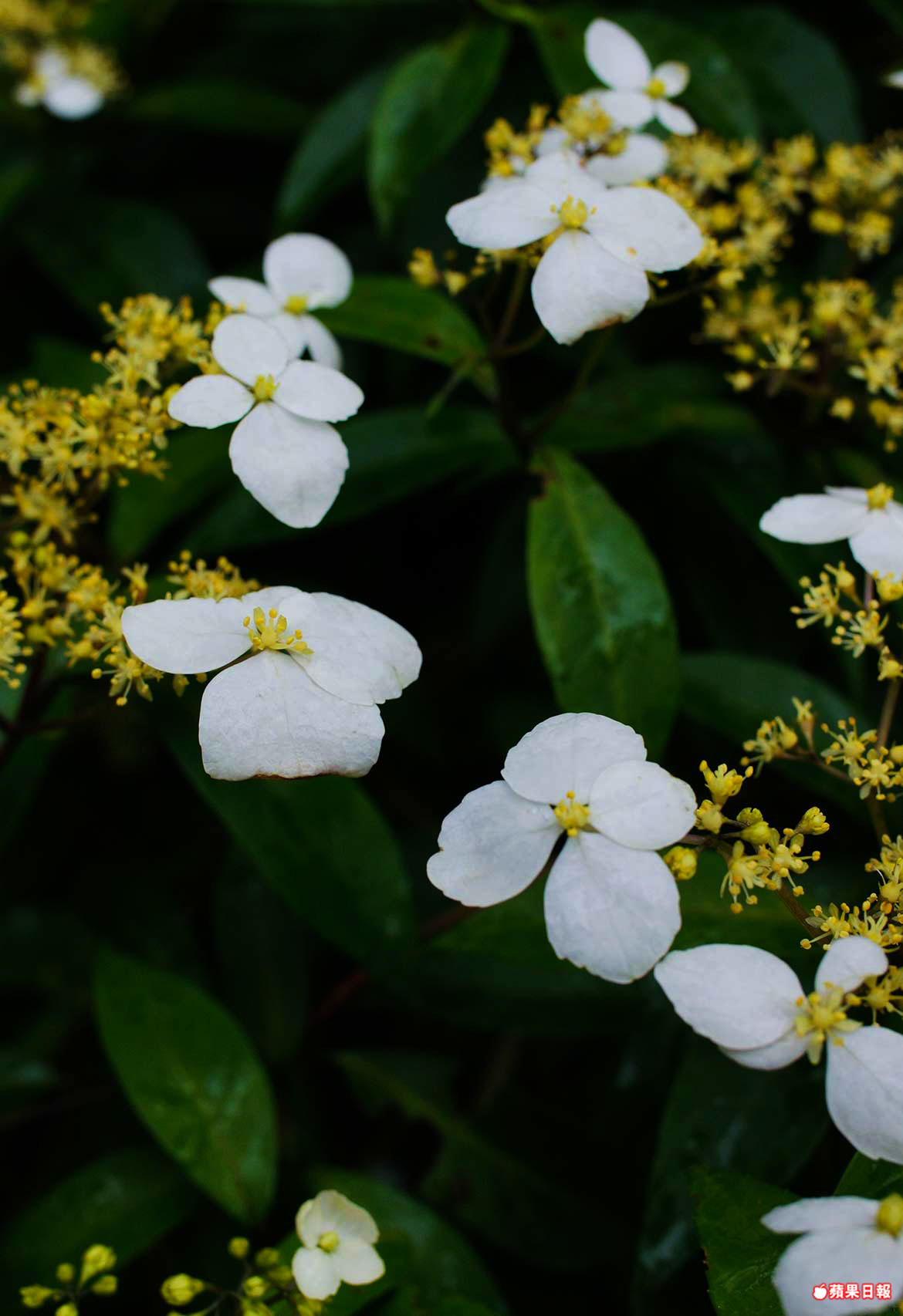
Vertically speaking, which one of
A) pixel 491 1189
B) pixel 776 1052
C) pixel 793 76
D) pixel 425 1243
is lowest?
pixel 491 1189

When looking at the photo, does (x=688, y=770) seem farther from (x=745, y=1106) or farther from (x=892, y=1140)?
(x=892, y=1140)

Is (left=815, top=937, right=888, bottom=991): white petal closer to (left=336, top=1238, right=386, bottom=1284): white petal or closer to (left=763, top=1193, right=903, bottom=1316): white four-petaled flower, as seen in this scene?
(left=763, top=1193, right=903, bottom=1316): white four-petaled flower

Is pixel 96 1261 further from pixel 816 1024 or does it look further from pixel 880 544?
pixel 880 544

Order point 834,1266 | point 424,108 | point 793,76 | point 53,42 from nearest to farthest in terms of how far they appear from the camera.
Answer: point 834,1266 → point 424,108 → point 793,76 → point 53,42

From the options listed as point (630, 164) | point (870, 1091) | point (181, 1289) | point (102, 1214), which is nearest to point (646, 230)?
point (630, 164)

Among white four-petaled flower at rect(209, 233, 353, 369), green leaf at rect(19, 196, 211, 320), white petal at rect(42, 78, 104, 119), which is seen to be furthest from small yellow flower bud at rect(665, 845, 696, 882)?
white petal at rect(42, 78, 104, 119)

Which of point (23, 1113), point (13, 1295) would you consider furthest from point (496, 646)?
point (13, 1295)
